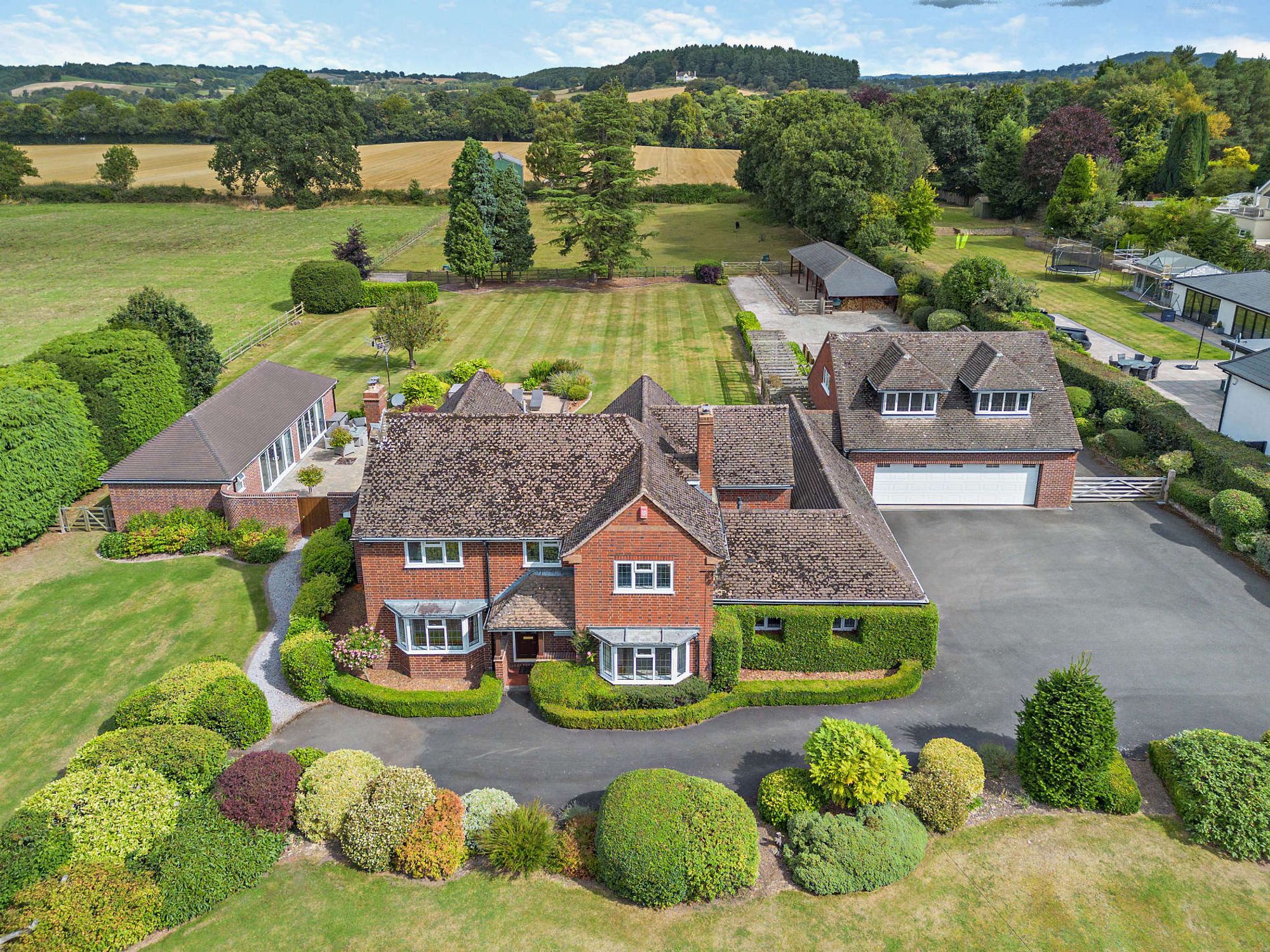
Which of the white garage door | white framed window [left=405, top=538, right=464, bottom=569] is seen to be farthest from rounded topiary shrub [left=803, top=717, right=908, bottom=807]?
the white garage door

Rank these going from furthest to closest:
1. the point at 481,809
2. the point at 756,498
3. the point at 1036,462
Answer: the point at 1036,462 < the point at 756,498 < the point at 481,809

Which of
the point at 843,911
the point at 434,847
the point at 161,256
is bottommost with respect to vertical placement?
the point at 843,911

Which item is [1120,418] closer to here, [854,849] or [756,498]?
[756,498]

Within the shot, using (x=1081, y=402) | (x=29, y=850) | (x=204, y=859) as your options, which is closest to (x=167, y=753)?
(x=204, y=859)

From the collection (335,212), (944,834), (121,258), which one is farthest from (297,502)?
(335,212)

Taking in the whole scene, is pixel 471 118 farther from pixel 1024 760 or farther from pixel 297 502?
pixel 1024 760

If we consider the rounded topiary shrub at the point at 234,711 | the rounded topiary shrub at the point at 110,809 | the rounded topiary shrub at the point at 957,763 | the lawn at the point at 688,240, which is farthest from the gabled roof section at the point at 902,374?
the lawn at the point at 688,240
